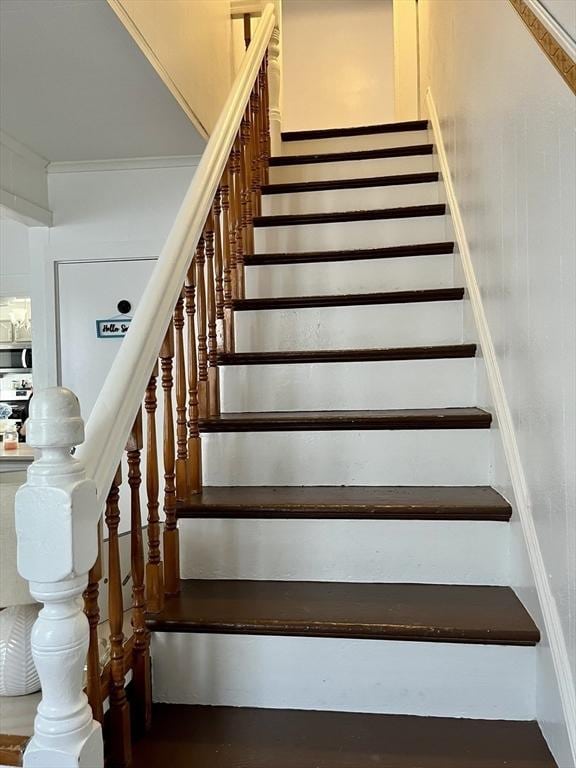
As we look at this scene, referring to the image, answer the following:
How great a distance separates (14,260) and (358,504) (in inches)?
113

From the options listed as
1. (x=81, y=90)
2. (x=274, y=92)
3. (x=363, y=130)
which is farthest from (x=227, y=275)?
(x=274, y=92)

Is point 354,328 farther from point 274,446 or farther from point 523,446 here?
point 523,446

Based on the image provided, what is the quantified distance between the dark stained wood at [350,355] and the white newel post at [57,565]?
3.72ft

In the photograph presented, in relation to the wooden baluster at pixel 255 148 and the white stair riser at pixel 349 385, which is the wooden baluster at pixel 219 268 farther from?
the wooden baluster at pixel 255 148

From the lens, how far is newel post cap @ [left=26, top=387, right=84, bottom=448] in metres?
0.90

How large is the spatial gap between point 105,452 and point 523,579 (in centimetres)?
96

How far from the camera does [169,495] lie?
60.6 inches

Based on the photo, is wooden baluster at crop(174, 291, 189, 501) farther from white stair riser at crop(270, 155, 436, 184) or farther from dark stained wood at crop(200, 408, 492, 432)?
white stair riser at crop(270, 155, 436, 184)

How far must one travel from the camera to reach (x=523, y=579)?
1.40m

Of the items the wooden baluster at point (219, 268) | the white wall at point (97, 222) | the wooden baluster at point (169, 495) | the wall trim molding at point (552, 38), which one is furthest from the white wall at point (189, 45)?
the wall trim molding at point (552, 38)

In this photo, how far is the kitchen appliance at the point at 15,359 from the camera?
4.32 metres

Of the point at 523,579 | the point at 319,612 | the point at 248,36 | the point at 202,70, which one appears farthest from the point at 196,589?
the point at 248,36

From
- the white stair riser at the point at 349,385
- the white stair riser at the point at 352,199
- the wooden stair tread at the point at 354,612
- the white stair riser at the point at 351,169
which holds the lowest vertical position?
the wooden stair tread at the point at 354,612

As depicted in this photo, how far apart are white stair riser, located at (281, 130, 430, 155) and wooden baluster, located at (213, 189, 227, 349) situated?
4.63 ft
